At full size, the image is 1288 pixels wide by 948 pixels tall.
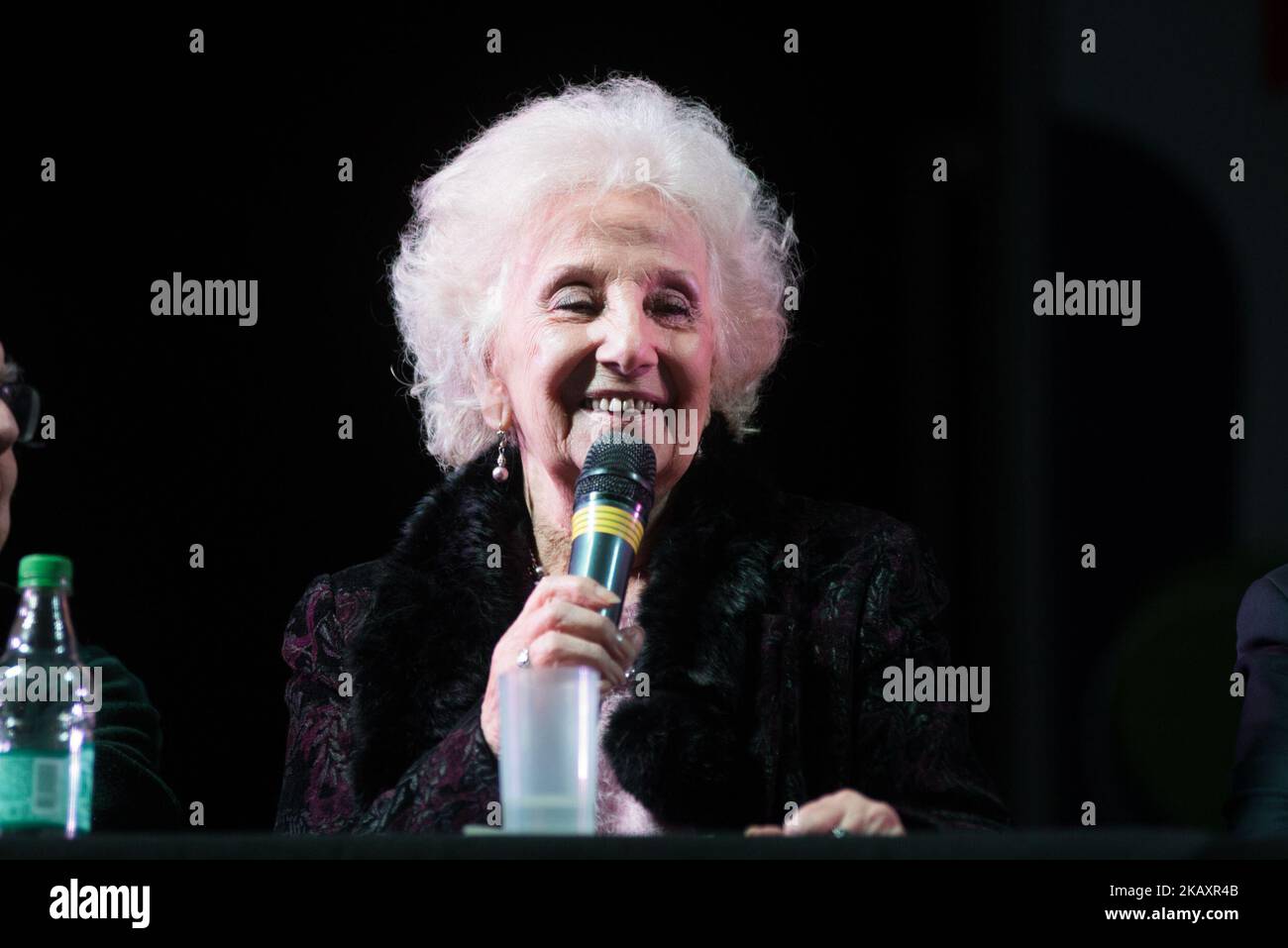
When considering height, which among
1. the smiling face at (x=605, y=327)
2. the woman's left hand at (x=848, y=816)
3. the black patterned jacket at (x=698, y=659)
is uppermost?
the smiling face at (x=605, y=327)

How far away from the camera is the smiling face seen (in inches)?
98.4

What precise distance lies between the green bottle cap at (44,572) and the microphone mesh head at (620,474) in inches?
22.9

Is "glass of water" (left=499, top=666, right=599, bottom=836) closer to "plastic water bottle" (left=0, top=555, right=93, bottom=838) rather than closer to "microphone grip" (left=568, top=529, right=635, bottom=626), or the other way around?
"microphone grip" (left=568, top=529, right=635, bottom=626)

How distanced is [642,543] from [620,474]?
2.01 feet

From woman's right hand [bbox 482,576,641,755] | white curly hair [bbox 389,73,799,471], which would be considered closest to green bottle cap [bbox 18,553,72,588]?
woman's right hand [bbox 482,576,641,755]

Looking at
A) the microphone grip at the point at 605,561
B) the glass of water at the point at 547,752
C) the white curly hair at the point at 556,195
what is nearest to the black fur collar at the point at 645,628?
the white curly hair at the point at 556,195

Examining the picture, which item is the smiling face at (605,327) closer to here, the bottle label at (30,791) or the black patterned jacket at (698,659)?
the black patterned jacket at (698,659)

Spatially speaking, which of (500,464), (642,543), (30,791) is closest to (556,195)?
(500,464)

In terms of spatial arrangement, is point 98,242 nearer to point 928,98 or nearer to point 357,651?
point 357,651

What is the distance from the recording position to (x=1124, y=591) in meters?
2.72

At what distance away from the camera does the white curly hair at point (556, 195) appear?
258 centimetres

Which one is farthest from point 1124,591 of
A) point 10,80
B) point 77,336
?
point 10,80

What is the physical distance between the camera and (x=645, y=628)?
7.93 ft

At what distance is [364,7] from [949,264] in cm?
107
